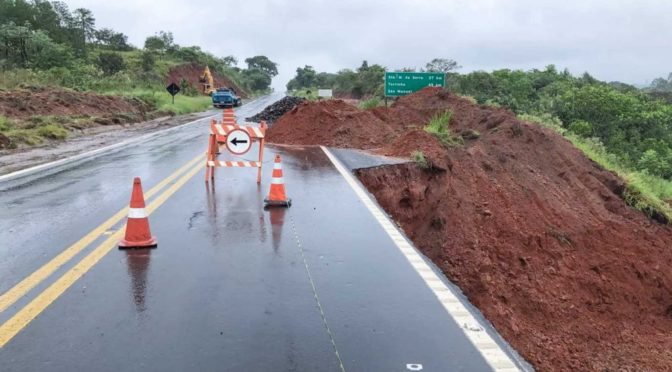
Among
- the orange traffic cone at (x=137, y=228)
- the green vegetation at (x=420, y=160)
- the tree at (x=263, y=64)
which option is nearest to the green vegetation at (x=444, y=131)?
the green vegetation at (x=420, y=160)

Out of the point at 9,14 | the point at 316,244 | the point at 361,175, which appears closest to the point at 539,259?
the point at 361,175

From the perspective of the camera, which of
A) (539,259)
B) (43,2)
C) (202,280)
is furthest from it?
(43,2)

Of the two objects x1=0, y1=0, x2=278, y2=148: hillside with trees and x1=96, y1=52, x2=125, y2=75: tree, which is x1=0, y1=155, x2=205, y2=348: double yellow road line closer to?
x1=0, y1=0, x2=278, y2=148: hillside with trees

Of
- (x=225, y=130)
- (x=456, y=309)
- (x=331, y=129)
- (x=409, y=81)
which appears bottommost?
(x=456, y=309)

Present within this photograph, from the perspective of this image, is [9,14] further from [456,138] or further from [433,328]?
[433,328]

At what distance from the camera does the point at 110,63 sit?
5597 cm

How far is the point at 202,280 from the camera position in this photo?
498 centimetres

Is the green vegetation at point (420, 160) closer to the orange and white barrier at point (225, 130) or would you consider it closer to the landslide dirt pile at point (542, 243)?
the landslide dirt pile at point (542, 243)

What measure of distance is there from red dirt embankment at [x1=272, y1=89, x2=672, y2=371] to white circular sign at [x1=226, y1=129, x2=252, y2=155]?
2.68 meters

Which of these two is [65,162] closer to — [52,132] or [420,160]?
[52,132]

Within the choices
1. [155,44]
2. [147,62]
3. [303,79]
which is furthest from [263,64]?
[147,62]

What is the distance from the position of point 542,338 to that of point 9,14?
5480 centimetres

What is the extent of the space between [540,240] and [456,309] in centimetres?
842

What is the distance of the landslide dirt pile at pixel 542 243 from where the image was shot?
→ 766 centimetres
